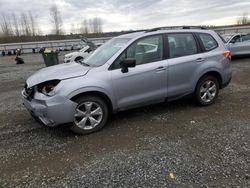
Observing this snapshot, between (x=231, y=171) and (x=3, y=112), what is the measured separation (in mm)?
5098

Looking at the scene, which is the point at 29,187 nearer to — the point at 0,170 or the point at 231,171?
the point at 0,170

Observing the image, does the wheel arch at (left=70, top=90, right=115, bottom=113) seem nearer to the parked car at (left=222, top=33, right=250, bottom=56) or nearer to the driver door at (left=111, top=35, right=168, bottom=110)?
the driver door at (left=111, top=35, right=168, bottom=110)

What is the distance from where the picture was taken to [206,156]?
326 centimetres

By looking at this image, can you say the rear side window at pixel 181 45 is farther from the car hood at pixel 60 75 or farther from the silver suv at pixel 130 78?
the car hood at pixel 60 75

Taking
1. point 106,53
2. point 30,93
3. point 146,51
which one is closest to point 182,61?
point 146,51

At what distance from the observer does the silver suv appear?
386 cm

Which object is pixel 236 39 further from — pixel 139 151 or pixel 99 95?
pixel 139 151

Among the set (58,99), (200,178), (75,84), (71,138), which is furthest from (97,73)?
(200,178)

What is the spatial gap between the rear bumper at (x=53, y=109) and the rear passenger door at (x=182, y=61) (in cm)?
209

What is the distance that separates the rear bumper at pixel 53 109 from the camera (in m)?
3.74

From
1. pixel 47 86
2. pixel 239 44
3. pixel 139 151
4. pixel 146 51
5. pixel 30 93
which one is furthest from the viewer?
pixel 239 44

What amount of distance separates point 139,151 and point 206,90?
8.51 ft

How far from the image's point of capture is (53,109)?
3730 millimetres

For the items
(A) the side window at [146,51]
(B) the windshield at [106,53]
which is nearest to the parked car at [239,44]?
(A) the side window at [146,51]
